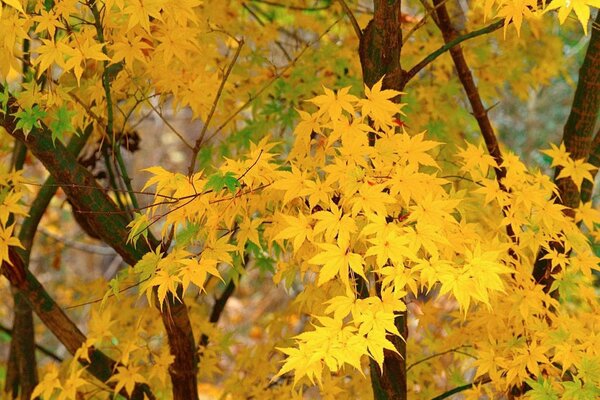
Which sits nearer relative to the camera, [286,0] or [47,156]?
[47,156]

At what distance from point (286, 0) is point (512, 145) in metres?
4.70

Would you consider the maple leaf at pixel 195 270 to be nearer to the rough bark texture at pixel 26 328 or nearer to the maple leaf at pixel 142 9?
the maple leaf at pixel 142 9

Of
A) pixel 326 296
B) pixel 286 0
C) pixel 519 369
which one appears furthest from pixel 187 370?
pixel 286 0

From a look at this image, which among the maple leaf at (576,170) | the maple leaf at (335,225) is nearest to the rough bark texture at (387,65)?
the maple leaf at (335,225)

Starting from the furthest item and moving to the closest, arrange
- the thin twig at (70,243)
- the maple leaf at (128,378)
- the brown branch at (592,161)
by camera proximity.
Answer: the thin twig at (70,243) < the brown branch at (592,161) < the maple leaf at (128,378)

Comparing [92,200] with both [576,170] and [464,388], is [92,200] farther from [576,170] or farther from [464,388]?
[576,170]

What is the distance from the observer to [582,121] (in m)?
2.11

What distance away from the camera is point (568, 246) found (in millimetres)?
1751

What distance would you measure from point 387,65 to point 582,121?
636 mm

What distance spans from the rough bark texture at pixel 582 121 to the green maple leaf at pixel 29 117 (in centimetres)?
118

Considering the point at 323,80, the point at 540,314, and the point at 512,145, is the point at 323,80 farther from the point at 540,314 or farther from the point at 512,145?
the point at 512,145

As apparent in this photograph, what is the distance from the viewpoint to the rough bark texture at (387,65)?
5.69ft

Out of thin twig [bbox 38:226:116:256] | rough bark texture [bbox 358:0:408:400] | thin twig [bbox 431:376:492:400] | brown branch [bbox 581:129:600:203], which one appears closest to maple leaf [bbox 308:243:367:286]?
rough bark texture [bbox 358:0:408:400]

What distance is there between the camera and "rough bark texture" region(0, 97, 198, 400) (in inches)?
70.5
